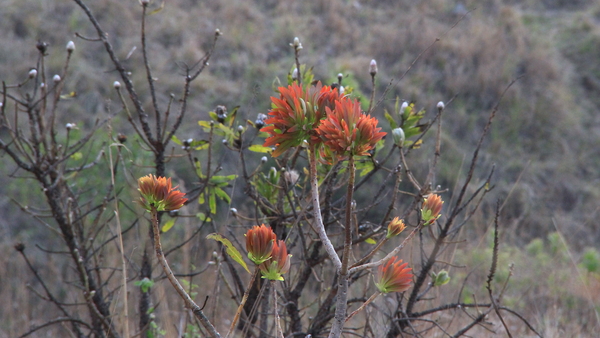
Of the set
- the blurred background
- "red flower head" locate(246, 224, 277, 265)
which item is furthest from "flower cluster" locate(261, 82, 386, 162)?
the blurred background

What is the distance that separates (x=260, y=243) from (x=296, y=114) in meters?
0.19

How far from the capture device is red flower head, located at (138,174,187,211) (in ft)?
2.51

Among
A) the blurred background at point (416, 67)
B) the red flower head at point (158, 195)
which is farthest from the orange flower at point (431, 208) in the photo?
the blurred background at point (416, 67)

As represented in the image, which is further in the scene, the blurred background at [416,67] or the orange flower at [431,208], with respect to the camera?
the blurred background at [416,67]

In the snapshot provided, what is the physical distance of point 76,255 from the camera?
177 centimetres

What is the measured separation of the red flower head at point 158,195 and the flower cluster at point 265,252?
136mm

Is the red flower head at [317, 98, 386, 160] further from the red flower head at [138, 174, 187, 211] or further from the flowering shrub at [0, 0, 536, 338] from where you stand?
the red flower head at [138, 174, 187, 211]

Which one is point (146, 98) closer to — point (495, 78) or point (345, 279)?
point (495, 78)

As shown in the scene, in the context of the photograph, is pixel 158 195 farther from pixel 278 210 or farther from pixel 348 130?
pixel 278 210

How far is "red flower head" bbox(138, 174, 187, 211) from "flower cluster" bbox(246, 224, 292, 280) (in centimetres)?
14

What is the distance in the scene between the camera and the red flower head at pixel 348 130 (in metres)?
0.70

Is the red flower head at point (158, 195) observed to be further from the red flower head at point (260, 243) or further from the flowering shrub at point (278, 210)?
the red flower head at point (260, 243)

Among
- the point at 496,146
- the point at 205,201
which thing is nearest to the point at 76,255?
the point at 205,201

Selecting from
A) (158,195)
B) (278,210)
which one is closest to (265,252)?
(158,195)
